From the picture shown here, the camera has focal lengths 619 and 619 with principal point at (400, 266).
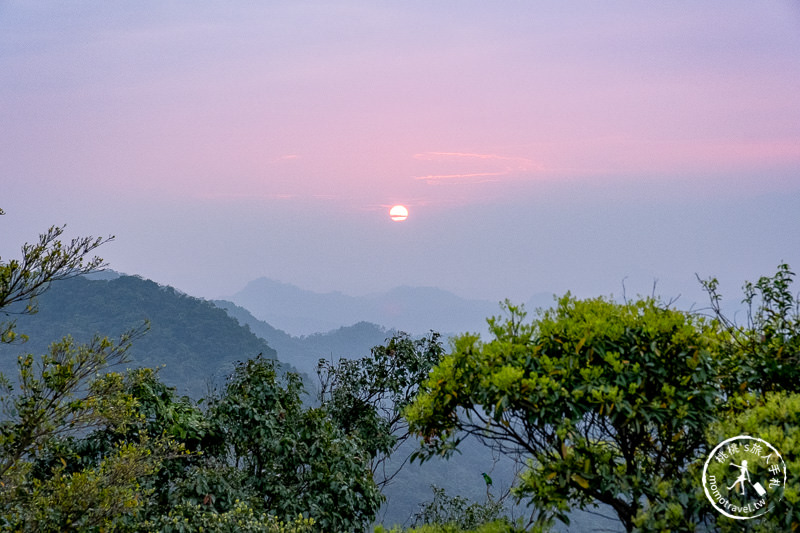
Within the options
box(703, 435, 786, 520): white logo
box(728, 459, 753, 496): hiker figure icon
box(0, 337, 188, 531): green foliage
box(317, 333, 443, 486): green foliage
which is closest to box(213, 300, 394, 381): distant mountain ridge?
box(317, 333, 443, 486): green foliage

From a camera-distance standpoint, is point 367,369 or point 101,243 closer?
point 101,243

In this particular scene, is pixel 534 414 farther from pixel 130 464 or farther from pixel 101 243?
pixel 101 243

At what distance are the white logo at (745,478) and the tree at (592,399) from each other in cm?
23

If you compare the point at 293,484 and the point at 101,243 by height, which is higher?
the point at 101,243

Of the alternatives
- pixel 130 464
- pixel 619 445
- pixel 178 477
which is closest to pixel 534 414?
pixel 619 445

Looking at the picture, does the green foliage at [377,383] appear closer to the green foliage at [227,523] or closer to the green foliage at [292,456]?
the green foliage at [292,456]

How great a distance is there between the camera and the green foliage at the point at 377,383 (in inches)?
467

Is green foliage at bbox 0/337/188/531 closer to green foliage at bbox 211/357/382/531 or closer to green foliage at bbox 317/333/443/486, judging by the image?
green foliage at bbox 211/357/382/531

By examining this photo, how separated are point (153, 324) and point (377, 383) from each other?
273 feet

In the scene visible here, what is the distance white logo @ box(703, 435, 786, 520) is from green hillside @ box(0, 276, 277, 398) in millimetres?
81033

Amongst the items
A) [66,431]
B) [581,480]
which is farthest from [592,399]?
[66,431]

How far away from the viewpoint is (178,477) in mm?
9039

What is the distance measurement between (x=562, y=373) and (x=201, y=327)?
8906cm

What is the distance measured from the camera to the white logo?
3892 millimetres
